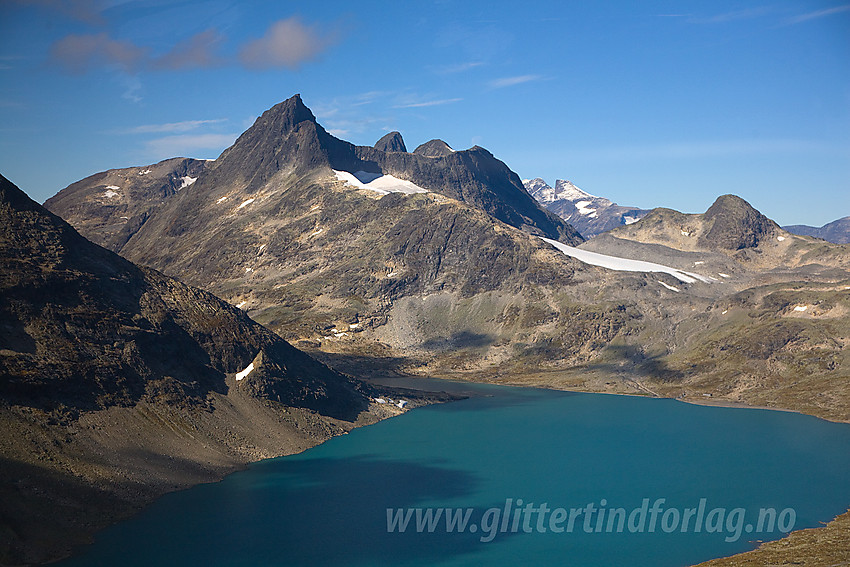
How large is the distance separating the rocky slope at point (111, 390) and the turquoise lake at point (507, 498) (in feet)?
17.2

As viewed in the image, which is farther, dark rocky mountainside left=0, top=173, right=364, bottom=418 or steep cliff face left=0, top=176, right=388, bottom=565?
dark rocky mountainside left=0, top=173, right=364, bottom=418

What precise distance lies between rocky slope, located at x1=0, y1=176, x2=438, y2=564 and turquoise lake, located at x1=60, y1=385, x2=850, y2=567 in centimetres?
524

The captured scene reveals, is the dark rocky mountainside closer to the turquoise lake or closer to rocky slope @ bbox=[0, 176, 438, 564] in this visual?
rocky slope @ bbox=[0, 176, 438, 564]

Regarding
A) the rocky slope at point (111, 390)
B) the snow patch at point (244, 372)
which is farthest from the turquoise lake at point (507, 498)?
the snow patch at point (244, 372)

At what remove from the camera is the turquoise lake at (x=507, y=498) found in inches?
3578

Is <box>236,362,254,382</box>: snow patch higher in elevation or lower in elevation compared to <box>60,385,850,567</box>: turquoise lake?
higher

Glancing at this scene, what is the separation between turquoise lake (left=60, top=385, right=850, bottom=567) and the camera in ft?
298

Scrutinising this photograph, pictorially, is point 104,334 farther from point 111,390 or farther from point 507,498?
point 507,498

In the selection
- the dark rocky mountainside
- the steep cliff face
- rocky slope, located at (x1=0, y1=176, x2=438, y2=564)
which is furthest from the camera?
the dark rocky mountainside

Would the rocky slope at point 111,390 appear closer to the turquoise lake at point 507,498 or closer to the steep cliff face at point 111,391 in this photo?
the steep cliff face at point 111,391

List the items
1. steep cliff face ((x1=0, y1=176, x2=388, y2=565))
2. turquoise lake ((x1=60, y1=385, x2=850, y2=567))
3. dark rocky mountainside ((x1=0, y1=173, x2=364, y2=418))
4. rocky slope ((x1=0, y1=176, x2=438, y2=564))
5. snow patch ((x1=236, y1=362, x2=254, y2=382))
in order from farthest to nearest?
snow patch ((x1=236, y1=362, x2=254, y2=382))
dark rocky mountainside ((x1=0, y1=173, x2=364, y2=418))
rocky slope ((x1=0, y1=176, x2=438, y2=564))
steep cliff face ((x1=0, y1=176, x2=388, y2=565))
turquoise lake ((x1=60, y1=385, x2=850, y2=567))

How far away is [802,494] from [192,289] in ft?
396

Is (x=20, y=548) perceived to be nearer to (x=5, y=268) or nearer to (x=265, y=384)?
(x=5, y=268)

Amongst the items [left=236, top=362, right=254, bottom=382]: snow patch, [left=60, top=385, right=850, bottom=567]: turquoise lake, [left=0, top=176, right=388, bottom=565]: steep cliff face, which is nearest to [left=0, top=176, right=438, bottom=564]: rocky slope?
[left=0, top=176, right=388, bottom=565]: steep cliff face
